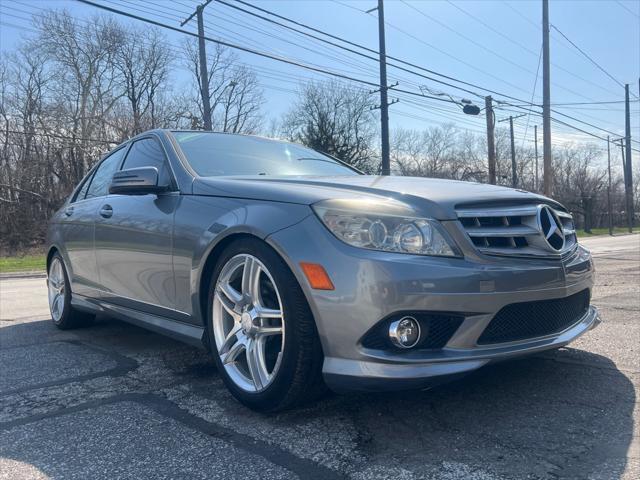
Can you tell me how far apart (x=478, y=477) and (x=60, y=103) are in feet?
105

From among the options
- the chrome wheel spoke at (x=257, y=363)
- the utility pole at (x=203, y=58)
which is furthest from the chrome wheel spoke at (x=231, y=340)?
the utility pole at (x=203, y=58)

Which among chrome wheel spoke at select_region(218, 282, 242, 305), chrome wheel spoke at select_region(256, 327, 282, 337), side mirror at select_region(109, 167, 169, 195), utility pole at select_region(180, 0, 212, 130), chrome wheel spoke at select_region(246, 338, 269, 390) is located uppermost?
utility pole at select_region(180, 0, 212, 130)

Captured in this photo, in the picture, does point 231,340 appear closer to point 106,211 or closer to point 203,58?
point 106,211

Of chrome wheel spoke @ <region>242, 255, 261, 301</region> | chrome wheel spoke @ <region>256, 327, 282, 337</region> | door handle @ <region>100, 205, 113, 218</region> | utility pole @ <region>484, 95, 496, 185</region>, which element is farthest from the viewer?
utility pole @ <region>484, 95, 496, 185</region>

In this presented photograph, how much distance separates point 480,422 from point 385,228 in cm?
101

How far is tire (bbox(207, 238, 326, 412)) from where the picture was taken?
257 centimetres

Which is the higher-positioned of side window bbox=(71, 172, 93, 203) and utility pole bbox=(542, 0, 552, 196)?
utility pole bbox=(542, 0, 552, 196)

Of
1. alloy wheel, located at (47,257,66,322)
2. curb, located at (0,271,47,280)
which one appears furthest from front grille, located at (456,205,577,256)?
curb, located at (0,271,47,280)

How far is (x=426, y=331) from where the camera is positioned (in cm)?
246

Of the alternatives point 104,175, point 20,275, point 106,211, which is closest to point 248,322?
point 106,211

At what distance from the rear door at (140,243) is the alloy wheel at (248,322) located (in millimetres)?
551

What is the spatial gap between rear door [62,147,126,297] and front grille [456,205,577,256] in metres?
3.05

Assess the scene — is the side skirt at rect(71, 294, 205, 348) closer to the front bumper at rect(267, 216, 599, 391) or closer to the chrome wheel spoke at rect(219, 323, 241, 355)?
the chrome wheel spoke at rect(219, 323, 241, 355)

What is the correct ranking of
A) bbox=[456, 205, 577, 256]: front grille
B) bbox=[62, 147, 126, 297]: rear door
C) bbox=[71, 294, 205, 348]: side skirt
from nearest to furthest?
bbox=[456, 205, 577, 256]: front grille → bbox=[71, 294, 205, 348]: side skirt → bbox=[62, 147, 126, 297]: rear door
